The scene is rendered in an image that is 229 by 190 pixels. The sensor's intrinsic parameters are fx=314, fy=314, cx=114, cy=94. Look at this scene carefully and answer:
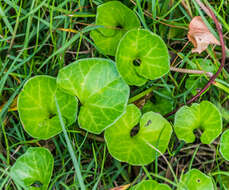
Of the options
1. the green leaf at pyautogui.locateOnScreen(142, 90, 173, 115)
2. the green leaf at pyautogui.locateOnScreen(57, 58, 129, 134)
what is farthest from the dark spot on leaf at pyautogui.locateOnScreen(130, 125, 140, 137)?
the green leaf at pyautogui.locateOnScreen(57, 58, 129, 134)

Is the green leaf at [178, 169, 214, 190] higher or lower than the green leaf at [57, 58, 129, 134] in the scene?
lower

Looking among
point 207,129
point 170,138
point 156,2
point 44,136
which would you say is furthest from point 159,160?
point 156,2

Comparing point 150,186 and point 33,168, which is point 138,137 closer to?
point 150,186

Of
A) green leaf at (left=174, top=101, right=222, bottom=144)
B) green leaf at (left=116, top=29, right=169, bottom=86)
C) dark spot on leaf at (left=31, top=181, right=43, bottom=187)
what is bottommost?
dark spot on leaf at (left=31, top=181, right=43, bottom=187)

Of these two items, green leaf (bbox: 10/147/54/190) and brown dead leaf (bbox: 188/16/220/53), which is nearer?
green leaf (bbox: 10/147/54/190)

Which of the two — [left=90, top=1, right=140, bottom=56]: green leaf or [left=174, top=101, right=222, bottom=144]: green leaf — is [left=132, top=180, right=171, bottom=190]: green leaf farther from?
[left=90, top=1, right=140, bottom=56]: green leaf

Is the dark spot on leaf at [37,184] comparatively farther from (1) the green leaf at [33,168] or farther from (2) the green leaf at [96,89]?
(2) the green leaf at [96,89]

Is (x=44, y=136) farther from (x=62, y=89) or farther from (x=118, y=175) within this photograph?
(x=118, y=175)

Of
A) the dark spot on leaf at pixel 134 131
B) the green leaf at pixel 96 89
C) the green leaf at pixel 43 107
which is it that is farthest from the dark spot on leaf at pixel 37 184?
the dark spot on leaf at pixel 134 131
